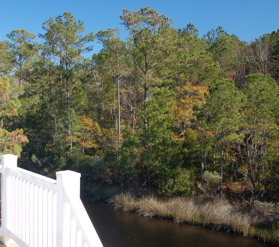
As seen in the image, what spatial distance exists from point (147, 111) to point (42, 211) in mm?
14117

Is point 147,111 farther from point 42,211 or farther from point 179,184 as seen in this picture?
point 42,211

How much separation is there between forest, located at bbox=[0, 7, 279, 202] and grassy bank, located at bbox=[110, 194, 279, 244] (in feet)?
2.65

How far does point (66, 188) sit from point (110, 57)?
67.2 ft

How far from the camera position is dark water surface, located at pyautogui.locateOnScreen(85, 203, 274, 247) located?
1188cm

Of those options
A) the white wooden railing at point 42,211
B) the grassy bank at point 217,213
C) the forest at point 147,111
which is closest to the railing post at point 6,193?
the white wooden railing at point 42,211

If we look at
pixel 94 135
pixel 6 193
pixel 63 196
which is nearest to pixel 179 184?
pixel 94 135

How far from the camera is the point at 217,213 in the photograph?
44.0 ft

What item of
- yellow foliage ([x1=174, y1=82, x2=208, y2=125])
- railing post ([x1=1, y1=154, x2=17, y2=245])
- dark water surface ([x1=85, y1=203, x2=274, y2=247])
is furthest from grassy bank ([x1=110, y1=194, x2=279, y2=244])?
railing post ([x1=1, y1=154, x2=17, y2=245])

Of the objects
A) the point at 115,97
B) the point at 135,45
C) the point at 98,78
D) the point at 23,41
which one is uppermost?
the point at 23,41

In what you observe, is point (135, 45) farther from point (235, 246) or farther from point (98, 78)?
point (235, 246)

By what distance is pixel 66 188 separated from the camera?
196 centimetres

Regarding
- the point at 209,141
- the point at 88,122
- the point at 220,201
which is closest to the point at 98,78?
the point at 88,122

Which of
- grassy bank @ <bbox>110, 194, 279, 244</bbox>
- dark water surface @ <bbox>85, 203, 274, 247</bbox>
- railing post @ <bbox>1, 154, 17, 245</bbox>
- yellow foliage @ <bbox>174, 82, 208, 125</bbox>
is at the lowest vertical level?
dark water surface @ <bbox>85, 203, 274, 247</bbox>

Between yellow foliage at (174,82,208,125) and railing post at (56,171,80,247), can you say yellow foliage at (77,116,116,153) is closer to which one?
yellow foliage at (174,82,208,125)
